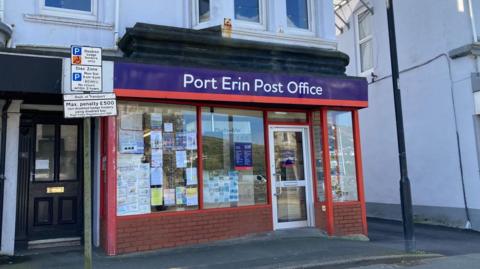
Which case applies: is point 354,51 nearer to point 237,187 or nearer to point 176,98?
point 237,187

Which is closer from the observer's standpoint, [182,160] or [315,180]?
[182,160]

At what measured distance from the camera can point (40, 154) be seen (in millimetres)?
8797

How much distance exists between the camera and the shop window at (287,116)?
9.99 metres

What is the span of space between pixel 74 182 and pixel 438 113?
362 inches

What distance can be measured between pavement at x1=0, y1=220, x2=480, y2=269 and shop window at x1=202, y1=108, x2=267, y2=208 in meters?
0.84

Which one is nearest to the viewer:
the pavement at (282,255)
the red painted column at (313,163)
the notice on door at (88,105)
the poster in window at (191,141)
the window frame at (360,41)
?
the notice on door at (88,105)

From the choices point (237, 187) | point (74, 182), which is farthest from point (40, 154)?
point (237, 187)

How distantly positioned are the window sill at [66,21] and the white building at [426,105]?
840cm

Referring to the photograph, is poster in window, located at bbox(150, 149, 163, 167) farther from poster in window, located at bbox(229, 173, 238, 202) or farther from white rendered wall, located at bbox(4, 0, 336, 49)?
white rendered wall, located at bbox(4, 0, 336, 49)

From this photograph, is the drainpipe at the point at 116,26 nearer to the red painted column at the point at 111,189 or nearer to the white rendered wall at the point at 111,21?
the white rendered wall at the point at 111,21

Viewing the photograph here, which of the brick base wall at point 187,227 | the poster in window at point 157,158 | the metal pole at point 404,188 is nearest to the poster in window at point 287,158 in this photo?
the brick base wall at point 187,227

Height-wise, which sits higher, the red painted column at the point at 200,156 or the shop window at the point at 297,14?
the shop window at the point at 297,14

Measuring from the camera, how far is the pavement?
741 centimetres

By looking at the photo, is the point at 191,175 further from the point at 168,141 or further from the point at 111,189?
the point at 111,189
